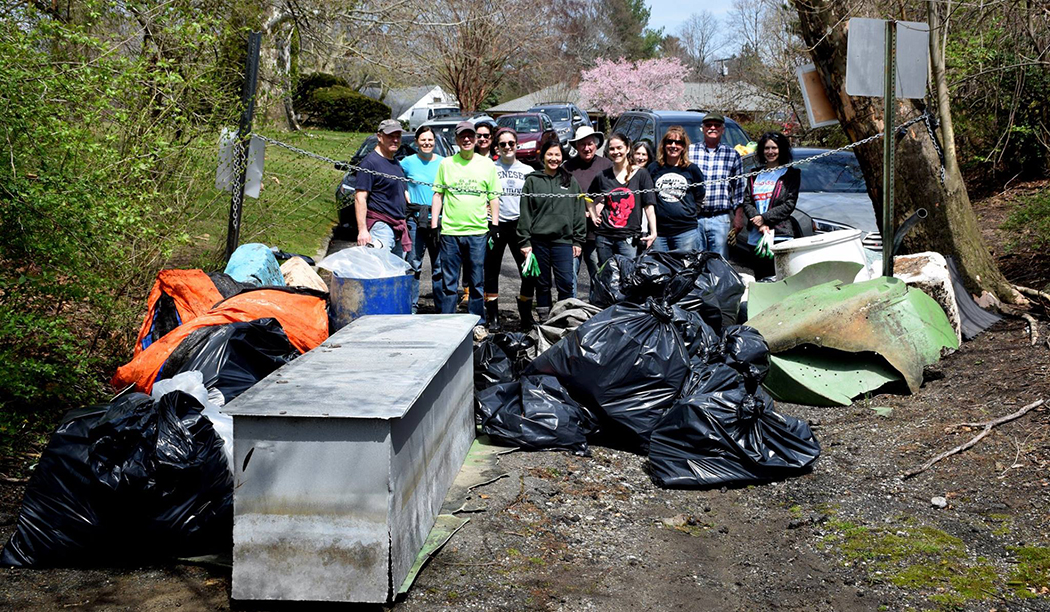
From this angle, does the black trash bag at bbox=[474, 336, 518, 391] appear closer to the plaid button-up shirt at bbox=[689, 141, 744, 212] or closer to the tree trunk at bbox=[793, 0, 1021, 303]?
the plaid button-up shirt at bbox=[689, 141, 744, 212]

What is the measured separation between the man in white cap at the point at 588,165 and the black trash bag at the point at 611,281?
0.64 meters

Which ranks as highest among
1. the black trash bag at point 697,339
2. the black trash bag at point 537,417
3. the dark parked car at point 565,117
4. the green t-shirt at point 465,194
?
the dark parked car at point 565,117

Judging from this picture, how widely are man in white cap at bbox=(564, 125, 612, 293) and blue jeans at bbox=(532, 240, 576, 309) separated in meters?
0.25

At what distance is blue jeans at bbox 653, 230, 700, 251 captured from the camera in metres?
7.64

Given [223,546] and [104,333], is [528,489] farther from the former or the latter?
[104,333]

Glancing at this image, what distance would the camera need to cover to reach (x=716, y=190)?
779 centimetres

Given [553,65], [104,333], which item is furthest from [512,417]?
[553,65]

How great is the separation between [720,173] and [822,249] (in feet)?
4.23

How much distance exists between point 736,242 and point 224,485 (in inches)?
238

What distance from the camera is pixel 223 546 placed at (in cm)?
385

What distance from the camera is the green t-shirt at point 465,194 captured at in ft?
23.8

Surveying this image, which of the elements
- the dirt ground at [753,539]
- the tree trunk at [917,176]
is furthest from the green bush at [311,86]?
the dirt ground at [753,539]

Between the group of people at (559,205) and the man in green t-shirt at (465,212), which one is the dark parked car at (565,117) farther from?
the man in green t-shirt at (465,212)

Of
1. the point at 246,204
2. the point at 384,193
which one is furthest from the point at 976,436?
the point at 246,204
